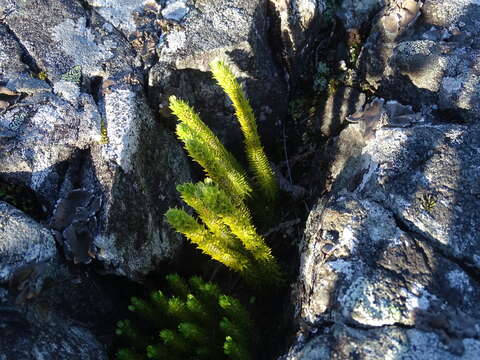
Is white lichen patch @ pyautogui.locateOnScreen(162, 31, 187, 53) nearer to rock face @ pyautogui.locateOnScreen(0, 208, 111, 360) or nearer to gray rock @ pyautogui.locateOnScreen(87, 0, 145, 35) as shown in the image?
gray rock @ pyautogui.locateOnScreen(87, 0, 145, 35)

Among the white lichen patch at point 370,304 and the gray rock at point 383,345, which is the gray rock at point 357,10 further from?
the gray rock at point 383,345

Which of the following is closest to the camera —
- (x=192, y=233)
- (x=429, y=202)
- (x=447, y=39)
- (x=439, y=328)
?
(x=439, y=328)

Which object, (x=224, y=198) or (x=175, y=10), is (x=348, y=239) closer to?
(x=224, y=198)

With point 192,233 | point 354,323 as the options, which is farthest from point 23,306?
point 354,323


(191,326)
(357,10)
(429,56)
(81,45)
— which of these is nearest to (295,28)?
(357,10)

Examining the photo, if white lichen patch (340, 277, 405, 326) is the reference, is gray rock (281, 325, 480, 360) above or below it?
below

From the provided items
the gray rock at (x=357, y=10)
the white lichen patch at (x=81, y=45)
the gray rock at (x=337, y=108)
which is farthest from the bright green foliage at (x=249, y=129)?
the gray rock at (x=357, y=10)

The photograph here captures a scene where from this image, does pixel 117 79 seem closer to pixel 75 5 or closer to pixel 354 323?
pixel 75 5

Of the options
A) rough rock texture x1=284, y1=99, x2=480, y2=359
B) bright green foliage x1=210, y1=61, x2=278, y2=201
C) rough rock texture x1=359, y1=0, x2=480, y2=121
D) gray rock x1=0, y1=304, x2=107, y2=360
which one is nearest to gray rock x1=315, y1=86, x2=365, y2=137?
rough rock texture x1=359, y1=0, x2=480, y2=121
